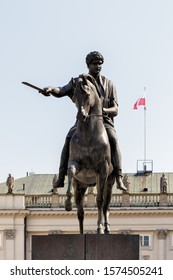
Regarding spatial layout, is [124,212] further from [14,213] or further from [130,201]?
[14,213]

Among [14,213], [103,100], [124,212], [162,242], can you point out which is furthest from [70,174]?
[124,212]

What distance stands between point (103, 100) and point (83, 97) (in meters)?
1.11

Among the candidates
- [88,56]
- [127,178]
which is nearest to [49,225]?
[127,178]

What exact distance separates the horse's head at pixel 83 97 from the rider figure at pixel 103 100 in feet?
0.93

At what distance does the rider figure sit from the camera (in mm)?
22625

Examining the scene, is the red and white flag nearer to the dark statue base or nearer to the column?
the column

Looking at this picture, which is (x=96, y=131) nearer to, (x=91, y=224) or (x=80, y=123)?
(x=80, y=123)

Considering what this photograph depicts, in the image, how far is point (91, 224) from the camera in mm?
83562

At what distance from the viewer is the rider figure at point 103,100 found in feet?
74.2

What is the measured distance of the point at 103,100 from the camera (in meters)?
23.0

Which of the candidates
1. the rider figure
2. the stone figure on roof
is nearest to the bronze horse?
the rider figure

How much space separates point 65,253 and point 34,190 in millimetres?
67934
